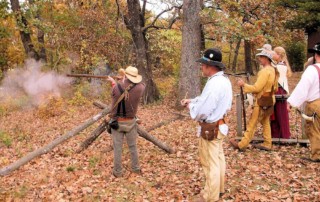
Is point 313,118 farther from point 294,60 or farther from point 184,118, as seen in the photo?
point 294,60

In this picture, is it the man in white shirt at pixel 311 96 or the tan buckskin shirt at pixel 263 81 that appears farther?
the tan buckskin shirt at pixel 263 81

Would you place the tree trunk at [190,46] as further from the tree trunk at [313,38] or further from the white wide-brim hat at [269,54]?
the tree trunk at [313,38]

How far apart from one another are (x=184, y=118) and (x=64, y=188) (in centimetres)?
702

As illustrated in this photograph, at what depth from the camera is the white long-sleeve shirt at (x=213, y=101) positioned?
5.33 meters

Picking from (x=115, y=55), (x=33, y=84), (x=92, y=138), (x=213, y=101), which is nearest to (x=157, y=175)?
(x=92, y=138)

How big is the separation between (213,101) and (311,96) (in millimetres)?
2787

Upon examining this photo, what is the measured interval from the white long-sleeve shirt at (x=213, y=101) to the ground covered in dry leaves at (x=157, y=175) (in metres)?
1.71

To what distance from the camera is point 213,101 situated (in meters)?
5.34

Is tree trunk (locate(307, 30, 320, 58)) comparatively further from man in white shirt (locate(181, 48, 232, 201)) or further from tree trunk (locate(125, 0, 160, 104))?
man in white shirt (locate(181, 48, 232, 201))

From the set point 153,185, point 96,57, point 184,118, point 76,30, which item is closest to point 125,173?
point 153,185

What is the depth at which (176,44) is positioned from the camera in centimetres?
1842


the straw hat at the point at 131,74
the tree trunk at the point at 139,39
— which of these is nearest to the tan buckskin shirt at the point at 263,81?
the straw hat at the point at 131,74

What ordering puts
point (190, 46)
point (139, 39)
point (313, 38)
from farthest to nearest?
1. point (313, 38)
2. point (139, 39)
3. point (190, 46)

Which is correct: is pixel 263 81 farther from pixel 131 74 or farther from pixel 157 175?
pixel 157 175
